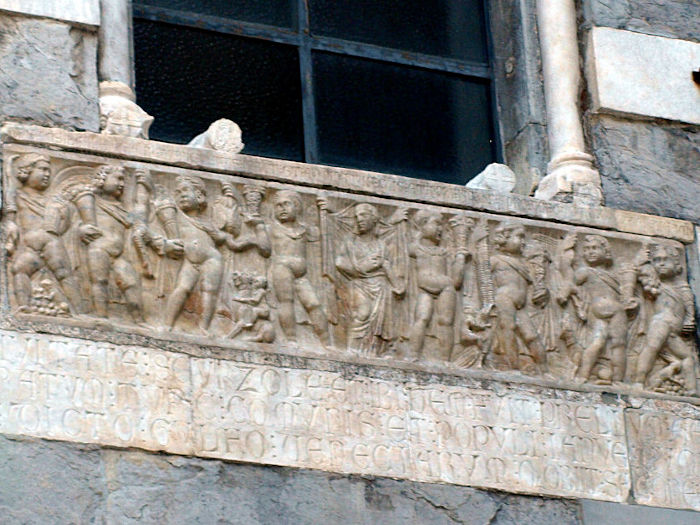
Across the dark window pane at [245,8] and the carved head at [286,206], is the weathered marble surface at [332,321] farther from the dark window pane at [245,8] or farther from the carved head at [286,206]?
the dark window pane at [245,8]

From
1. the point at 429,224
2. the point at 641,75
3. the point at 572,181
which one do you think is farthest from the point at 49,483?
the point at 641,75

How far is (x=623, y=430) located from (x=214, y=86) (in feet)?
6.92

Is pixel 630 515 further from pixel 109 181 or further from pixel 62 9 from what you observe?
pixel 62 9

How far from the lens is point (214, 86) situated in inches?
322

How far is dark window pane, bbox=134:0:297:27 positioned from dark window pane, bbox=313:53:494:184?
22 centimetres

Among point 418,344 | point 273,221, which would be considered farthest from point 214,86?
point 418,344

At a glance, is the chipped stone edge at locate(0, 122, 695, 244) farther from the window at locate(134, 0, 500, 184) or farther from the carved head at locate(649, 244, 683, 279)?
the window at locate(134, 0, 500, 184)

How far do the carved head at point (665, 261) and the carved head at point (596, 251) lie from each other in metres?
0.20

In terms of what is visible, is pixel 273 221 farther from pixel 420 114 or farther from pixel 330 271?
pixel 420 114

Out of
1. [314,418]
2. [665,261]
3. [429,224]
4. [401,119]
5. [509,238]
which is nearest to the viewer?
[314,418]

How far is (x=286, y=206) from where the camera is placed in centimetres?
756

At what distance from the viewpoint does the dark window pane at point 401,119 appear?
27.1 feet

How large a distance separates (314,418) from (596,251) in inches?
56.9

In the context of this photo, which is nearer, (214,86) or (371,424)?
(371,424)
